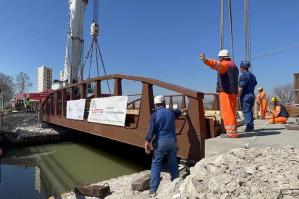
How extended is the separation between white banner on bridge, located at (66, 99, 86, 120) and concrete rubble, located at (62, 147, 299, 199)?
8884 millimetres

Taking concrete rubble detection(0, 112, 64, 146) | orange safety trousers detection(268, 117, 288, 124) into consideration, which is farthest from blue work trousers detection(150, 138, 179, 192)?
concrete rubble detection(0, 112, 64, 146)

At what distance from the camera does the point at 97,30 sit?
76.1 ft

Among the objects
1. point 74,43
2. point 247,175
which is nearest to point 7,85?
point 74,43

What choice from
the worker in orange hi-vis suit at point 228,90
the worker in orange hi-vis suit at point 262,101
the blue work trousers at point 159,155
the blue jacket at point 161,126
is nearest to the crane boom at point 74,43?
the worker in orange hi-vis suit at point 262,101

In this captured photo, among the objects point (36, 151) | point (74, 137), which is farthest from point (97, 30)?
point (36, 151)

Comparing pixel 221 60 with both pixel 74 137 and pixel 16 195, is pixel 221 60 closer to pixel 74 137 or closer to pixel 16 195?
pixel 16 195

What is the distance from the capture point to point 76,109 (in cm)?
1448

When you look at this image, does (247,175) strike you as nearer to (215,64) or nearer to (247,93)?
(215,64)

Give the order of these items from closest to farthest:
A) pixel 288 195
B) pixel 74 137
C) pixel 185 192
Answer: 1. pixel 288 195
2. pixel 185 192
3. pixel 74 137

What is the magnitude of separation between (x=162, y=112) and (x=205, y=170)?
5.47ft

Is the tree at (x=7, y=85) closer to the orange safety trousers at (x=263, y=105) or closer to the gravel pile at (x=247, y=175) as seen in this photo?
the orange safety trousers at (x=263, y=105)

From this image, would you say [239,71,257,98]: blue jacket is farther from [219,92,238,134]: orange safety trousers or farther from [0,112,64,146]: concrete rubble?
[0,112,64,146]: concrete rubble

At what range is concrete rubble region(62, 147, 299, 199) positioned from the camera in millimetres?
3939

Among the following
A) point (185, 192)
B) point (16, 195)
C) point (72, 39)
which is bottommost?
point (16, 195)
